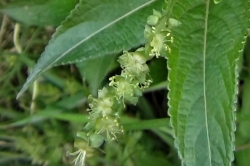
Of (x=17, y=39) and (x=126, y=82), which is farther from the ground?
(x=17, y=39)

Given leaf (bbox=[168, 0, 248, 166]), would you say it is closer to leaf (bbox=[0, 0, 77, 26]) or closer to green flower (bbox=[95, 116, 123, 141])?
green flower (bbox=[95, 116, 123, 141])

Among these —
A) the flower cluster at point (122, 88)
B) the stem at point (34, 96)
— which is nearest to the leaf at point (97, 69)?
the stem at point (34, 96)

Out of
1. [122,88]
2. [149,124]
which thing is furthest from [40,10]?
[122,88]

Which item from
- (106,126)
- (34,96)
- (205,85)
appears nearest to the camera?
(106,126)

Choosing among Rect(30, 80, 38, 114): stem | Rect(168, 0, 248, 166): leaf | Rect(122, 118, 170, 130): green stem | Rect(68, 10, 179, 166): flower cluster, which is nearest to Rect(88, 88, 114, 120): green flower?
Rect(68, 10, 179, 166): flower cluster

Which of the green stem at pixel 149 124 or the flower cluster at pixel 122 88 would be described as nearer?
the flower cluster at pixel 122 88

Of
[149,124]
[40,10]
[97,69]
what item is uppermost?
[40,10]

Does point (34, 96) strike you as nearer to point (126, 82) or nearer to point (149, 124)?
point (149, 124)

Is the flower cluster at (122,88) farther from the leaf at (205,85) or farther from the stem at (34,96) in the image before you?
the stem at (34,96)
